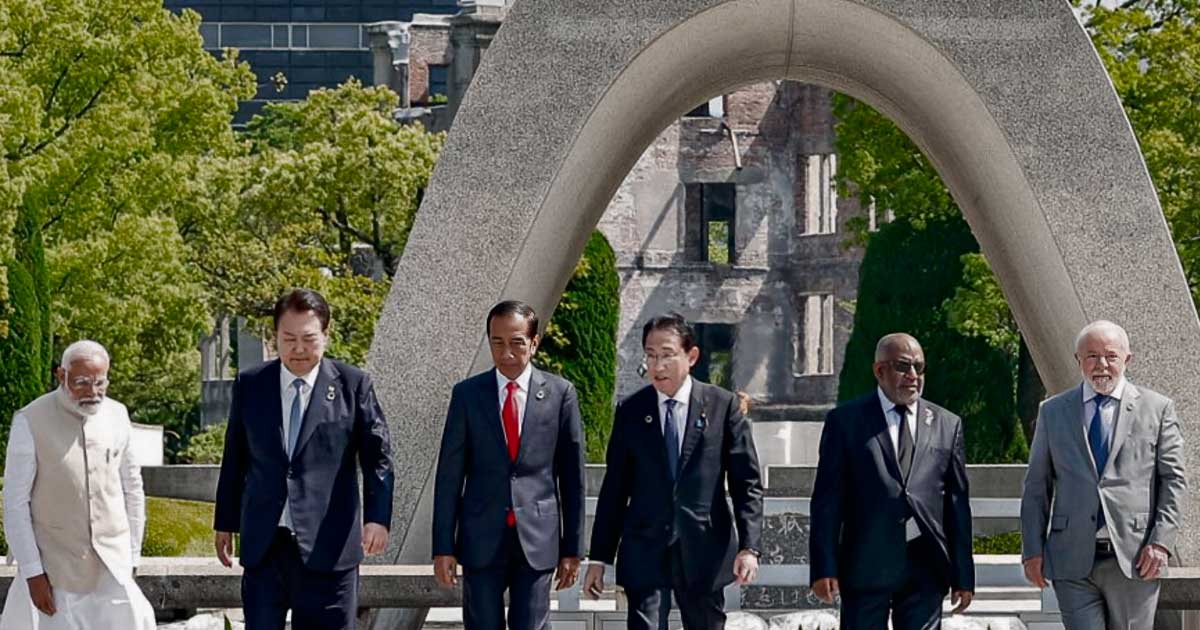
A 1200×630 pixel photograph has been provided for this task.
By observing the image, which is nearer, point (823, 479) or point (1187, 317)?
point (823, 479)

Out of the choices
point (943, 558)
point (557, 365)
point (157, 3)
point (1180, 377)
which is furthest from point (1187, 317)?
point (557, 365)

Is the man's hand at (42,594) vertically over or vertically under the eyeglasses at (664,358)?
A: under

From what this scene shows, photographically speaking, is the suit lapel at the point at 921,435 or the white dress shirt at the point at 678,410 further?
the white dress shirt at the point at 678,410

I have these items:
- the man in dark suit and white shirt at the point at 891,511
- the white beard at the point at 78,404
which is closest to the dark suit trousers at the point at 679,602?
the man in dark suit and white shirt at the point at 891,511

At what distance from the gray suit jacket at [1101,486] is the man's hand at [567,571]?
1571mm

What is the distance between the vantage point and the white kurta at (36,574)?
7.37m

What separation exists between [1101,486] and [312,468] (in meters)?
2.76

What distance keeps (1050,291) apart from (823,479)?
2.69 meters

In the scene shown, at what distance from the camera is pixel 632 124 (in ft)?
31.9

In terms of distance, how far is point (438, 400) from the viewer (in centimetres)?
927

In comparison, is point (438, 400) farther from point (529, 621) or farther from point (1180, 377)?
point (1180, 377)

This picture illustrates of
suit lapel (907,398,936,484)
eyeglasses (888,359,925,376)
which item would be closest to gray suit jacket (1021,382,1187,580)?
suit lapel (907,398,936,484)

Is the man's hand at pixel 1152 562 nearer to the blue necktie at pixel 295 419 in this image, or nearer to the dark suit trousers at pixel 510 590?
the dark suit trousers at pixel 510 590

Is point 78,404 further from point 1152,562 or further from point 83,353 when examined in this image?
point 1152,562
